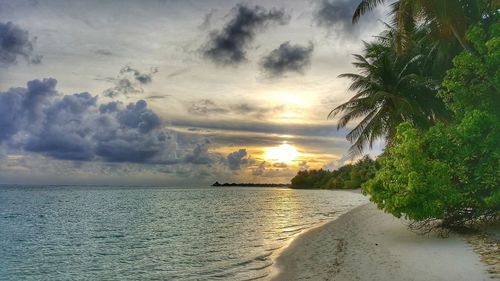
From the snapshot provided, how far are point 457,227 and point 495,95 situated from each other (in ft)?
18.8

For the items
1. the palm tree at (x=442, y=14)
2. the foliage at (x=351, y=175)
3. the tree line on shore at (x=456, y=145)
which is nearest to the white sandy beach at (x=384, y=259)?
the tree line on shore at (x=456, y=145)

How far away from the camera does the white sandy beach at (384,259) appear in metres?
11.1

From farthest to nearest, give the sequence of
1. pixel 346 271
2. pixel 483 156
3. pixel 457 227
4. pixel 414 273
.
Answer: pixel 457 227 → pixel 483 156 → pixel 346 271 → pixel 414 273

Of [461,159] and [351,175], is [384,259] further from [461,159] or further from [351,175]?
[351,175]

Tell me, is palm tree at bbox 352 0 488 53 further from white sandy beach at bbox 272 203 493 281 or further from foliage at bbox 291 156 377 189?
foliage at bbox 291 156 377 189

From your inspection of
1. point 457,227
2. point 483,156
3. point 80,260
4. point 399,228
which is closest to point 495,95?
point 483,156

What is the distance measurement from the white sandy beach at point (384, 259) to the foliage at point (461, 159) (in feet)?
4.85

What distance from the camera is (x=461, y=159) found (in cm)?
1622

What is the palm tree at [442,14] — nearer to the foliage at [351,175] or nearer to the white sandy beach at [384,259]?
the white sandy beach at [384,259]

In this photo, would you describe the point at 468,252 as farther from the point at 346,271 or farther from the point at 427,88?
the point at 427,88

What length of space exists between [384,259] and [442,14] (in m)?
12.2

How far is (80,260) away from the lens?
19.9 meters

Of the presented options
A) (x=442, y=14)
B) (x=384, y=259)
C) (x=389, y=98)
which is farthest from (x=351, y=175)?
(x=384, y=259)

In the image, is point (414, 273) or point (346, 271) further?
point (346, 271)
